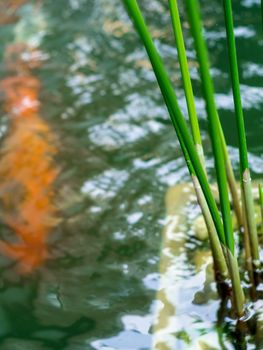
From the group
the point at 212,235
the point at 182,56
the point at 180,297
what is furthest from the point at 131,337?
the point at 182,56

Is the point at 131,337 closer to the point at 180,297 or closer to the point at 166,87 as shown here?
the point at 180,297

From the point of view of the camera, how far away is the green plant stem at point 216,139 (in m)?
0.82

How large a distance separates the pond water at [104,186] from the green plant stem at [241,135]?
0.17m

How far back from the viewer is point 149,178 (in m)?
1.91

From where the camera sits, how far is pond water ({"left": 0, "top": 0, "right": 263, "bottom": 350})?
1.39 meters

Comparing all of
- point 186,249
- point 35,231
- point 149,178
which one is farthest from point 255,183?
point 35,231

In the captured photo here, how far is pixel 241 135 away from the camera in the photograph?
1060 millimetres

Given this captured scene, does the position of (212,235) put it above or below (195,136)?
below

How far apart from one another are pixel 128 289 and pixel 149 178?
19.3 inches

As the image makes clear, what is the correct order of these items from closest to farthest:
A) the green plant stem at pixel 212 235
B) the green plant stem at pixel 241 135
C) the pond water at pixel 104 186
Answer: the green plant stem at pixel 241 135 → the green plant stem at pixel 212 235 → the pond water at pixel 104 186

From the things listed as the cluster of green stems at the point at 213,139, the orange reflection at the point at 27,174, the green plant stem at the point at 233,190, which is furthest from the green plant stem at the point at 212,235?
the orange reflection at the point at 27,174

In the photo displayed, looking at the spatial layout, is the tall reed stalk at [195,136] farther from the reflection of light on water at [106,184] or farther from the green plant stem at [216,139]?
the reflection of light on water at [106,184]

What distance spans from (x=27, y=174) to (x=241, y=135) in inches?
43.1

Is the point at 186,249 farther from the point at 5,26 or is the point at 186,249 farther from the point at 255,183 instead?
the point at 5,26
